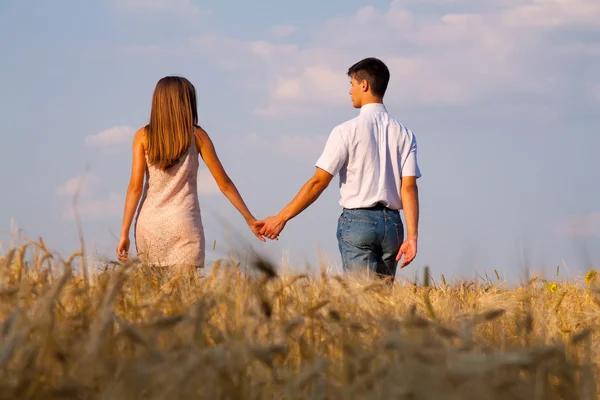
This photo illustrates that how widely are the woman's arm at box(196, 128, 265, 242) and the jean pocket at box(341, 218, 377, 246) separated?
734 millimetres

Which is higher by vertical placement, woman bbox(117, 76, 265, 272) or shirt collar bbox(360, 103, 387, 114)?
shirt collar bbox(360, 103, 387, 114)

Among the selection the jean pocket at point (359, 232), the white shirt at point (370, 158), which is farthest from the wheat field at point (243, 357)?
the white shirt at point (370, 158)

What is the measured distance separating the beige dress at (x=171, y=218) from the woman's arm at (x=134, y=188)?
0.23 ft

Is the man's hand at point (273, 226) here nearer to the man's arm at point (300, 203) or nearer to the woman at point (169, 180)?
A: the man's arm at point (300, 203)

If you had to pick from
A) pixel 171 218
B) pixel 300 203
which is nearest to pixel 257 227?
pixel 300 203

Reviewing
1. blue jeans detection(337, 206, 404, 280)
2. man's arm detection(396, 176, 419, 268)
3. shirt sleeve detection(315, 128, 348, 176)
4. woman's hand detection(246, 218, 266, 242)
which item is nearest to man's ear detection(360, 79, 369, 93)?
shirt sleeve detection(315, 128, 348, 176)

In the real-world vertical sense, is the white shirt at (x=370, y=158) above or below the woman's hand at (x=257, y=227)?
above

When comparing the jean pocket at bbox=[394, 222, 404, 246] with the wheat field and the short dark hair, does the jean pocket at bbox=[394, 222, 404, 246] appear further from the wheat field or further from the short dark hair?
the wheat field

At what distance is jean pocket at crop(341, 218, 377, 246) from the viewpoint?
20.9 feet

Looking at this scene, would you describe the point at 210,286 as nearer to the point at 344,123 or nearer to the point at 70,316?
the point at 70,316

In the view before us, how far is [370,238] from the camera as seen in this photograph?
20.9 ft

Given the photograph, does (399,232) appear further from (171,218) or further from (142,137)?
(142,137)

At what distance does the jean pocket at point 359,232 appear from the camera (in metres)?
6.36

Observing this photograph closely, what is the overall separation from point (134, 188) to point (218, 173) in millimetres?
704
